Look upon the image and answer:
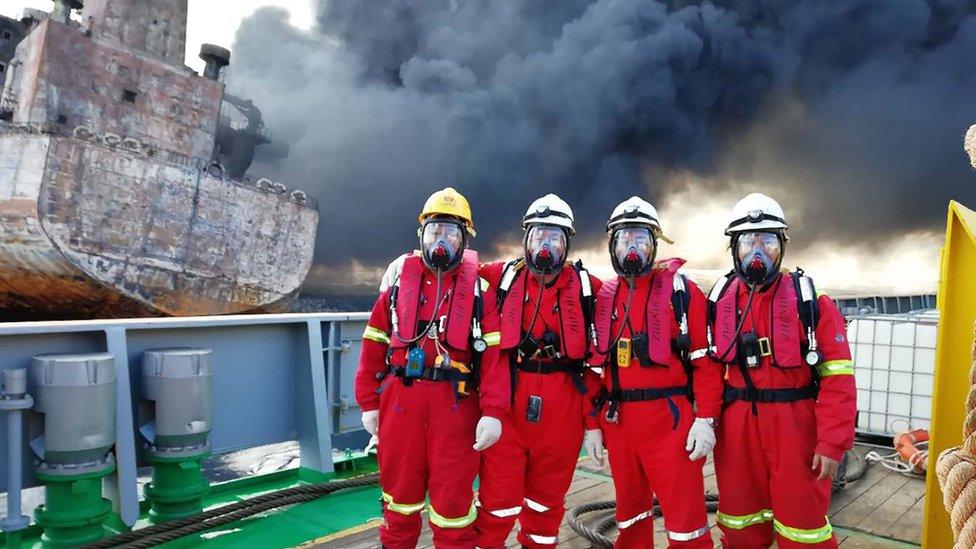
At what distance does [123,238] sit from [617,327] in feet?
82.4

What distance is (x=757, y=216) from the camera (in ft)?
9.96

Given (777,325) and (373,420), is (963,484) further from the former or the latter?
(373,420)

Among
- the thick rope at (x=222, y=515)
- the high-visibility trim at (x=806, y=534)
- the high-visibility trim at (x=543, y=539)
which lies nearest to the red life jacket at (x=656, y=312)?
the high-visibility trim at (x=806, y=534)

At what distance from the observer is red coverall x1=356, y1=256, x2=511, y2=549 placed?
10.0 ft

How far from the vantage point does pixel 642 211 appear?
10.5 feet

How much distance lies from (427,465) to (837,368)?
2.06 m

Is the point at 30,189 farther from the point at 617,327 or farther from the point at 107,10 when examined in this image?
the point at 617,327

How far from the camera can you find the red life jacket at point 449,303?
3189mm

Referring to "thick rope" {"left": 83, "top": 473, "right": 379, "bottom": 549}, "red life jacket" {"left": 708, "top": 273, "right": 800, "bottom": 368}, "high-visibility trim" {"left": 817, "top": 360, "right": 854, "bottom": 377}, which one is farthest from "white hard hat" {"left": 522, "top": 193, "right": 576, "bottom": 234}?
"thick rope" {"left": 83, "top": 473, "right": 379, "bottom": 549}

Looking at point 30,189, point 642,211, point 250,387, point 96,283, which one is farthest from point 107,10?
point 642,211

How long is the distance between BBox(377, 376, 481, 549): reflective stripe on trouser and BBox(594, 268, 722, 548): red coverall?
77cm

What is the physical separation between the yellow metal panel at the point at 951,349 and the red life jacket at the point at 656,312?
1228 millimetres

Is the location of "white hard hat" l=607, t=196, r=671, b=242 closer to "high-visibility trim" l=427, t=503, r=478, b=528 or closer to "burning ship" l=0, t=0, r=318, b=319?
"high-visibility trim" l=427, t=503, r=478, b=528

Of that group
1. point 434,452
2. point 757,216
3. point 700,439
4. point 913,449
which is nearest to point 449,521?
point 434,452
